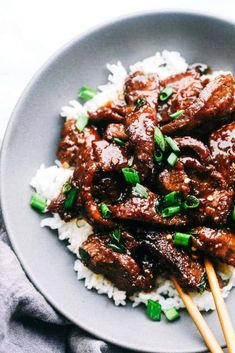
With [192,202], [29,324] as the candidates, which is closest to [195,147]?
[192,202]

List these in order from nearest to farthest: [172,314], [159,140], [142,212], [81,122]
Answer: [142,212] < [159,140] < [172,314] < [81,122]

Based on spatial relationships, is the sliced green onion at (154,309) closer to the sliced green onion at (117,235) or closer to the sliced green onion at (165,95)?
the sliced green onion at (117,235)

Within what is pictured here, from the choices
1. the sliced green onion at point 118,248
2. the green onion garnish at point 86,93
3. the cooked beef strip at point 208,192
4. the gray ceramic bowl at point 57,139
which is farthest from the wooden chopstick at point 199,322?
the green onion garnish at point 86,93

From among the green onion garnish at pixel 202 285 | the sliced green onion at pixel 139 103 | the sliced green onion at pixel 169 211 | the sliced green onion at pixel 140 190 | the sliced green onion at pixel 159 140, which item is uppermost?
the sliced green onion at pixel 139 103

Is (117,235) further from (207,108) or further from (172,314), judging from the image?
(207,108)

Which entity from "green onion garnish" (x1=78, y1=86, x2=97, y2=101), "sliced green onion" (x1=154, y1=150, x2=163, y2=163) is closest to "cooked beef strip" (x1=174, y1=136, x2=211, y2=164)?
"sliced green onion" (x1=154, y1=150, x2=163, y2=163)

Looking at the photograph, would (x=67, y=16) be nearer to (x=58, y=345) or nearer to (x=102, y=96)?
(x=102, y=96)
